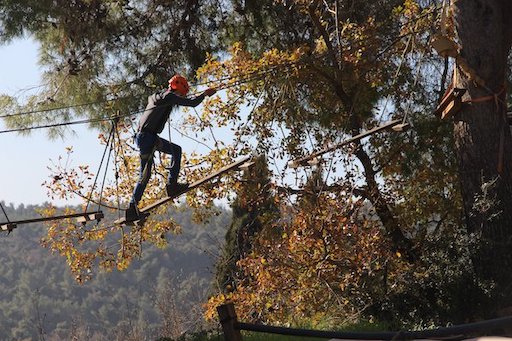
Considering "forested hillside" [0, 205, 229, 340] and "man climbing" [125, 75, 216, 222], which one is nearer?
"man climbing" [125, 75, 216, 222]

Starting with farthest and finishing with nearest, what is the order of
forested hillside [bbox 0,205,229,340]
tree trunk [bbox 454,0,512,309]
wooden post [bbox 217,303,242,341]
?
1. forested hillside [bbox 0,205,229,340]
2. tree trunk [bbox 454,0,512,309]
3. wooden post [bbox 217,303,242,341]

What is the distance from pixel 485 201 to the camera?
934 centimetres

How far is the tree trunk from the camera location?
9211 millimetres

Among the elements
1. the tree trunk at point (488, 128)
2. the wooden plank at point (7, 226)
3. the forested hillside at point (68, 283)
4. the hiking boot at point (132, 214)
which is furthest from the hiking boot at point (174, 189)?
the forested hillside at point (68, 283)

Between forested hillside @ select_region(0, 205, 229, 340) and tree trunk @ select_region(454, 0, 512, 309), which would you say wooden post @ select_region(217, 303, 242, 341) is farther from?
forested hillside @ select_region(0, 205, 229, 340)

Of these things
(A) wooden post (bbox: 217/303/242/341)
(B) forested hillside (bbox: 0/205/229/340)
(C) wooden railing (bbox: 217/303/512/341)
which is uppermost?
(B) forested hillside (bbox: 0/205/229/340)

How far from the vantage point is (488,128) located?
30.8 feet

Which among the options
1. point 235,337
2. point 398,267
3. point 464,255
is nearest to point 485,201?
point 464,255

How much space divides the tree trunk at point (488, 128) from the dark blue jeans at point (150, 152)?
3.26 m

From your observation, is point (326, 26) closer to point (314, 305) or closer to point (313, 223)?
point (313, 223)

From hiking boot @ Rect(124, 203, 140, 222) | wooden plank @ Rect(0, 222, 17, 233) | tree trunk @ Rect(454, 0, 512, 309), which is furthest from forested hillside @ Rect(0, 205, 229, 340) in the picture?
wooden plank @ Rect(0, 222, 17, 233)

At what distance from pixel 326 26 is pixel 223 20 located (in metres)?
2.12

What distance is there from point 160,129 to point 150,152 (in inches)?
9.6

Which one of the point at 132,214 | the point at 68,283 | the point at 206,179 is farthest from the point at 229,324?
the point at 68,283
